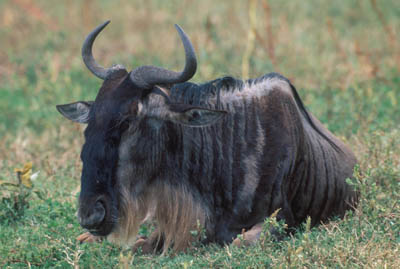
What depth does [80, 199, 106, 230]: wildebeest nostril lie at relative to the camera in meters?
3.99

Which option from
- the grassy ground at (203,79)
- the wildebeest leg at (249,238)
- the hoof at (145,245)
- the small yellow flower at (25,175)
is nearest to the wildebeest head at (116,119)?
the grassy ground at (203,79)

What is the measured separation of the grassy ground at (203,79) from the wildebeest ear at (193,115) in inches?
28.4

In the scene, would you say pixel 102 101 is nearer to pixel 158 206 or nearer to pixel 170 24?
pixel 158 206

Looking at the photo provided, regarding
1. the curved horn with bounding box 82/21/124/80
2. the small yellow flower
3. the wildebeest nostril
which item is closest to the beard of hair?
the wildebeest nostril

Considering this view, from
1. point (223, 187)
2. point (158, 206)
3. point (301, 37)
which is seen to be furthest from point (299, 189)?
point (301, 37)

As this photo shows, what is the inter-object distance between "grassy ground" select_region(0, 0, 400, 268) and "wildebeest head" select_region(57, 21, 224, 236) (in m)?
0.27

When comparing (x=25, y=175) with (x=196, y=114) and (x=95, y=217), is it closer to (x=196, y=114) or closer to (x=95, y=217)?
(x=95, y=217)

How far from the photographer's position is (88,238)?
14.8ft

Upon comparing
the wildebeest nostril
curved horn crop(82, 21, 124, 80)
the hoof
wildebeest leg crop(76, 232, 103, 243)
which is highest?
curved horn crop(82, 21, 124, 80)

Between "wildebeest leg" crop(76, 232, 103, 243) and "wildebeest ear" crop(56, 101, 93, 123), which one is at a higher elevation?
"wildebeest ear" crop(56, 101, 93, 123)

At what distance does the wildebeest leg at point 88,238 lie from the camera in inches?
176

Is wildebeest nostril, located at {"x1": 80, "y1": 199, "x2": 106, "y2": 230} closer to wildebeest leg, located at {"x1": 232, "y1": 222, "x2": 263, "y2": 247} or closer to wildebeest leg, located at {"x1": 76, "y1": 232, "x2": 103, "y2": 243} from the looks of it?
wildebeest leg, located at {"x1": 76, "y1": 232, "x2": 103, "y2": 243}

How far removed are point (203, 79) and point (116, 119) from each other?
3.80 meters

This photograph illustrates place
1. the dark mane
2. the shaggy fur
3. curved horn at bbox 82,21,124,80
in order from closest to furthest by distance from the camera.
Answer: the shaggy fur → the dark mane → curved horn at bbox 82,21,124,80
